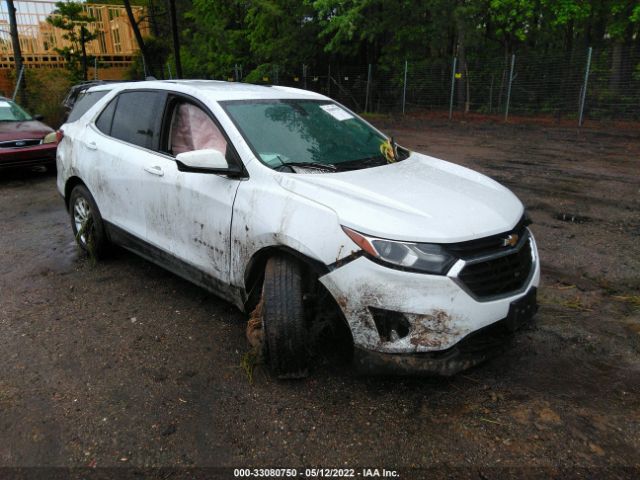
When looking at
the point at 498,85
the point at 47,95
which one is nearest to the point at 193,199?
the point at 47,95

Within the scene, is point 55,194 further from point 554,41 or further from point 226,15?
point 554,41

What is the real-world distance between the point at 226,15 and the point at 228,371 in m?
26.2

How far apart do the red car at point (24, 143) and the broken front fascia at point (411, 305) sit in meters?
8.38

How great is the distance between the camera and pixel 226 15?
2600 cm

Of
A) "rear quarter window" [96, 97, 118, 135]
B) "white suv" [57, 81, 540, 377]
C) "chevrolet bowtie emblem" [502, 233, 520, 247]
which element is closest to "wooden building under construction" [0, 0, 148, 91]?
"rear quarter window" [96, 97, 118, 135]

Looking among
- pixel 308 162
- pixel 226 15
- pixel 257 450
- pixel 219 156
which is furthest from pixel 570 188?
pixel 226 15

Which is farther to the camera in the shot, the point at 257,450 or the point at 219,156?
the point at 219,156

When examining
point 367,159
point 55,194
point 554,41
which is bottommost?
point 55,194

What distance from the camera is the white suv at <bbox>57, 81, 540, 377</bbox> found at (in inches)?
104

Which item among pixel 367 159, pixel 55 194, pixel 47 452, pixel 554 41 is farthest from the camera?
pixel 554 41

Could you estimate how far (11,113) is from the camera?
1027cm

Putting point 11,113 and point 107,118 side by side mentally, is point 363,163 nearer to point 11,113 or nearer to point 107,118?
point 107,118

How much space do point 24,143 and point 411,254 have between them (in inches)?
356

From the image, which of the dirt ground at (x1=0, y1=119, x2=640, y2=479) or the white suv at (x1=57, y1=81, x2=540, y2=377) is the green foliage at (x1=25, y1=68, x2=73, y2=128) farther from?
the white suv at (x1=57, y1=81, x2=540, y2=377)
